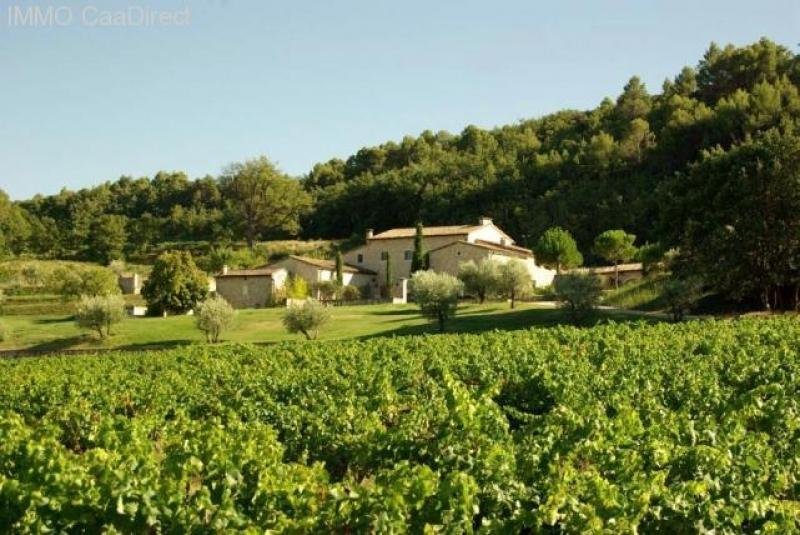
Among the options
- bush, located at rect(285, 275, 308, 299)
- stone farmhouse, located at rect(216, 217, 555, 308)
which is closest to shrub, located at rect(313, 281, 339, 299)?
stone farmhouse, located at rect(216, 217, 555, 308)

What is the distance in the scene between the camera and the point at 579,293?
38.3m

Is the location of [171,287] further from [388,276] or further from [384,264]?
[384,264]

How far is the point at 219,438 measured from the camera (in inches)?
372

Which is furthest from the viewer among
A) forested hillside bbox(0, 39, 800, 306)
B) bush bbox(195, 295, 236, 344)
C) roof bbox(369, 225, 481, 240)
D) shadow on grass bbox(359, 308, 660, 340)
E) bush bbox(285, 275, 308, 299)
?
forested hillside bbox(0, 39, 800, 306)

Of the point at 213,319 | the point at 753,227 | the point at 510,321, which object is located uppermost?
the point at 753,227

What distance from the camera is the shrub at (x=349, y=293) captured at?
6191cm

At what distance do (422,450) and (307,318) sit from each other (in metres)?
29.1

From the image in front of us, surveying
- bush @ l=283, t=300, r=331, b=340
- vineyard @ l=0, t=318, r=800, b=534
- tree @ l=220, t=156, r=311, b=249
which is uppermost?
tree @ l=220, t=156, r=311, b=249

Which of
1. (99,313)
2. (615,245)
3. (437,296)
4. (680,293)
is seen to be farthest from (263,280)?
(680,293)

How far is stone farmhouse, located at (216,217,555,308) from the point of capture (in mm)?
61344

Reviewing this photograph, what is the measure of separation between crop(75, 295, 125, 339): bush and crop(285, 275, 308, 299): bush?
18.0m

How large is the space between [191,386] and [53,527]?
33.0 feet

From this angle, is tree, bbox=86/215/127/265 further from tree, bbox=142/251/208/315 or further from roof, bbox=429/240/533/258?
roof, bbox=429/240/533/258

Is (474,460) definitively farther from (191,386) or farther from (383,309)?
(383,309)
